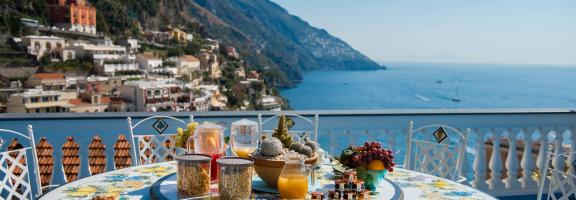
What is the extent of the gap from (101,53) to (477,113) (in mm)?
50685

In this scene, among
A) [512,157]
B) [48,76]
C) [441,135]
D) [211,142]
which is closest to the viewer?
[211,142]

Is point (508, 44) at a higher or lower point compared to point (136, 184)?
higher

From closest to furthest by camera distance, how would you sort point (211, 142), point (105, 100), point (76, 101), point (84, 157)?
point (211, 142) < point (84, 157) < point (76, 101) < point (105, 100)

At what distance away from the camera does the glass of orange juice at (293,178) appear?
1.30 meters

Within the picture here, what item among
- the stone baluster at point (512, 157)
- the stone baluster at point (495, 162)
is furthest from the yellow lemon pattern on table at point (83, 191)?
the stone baluster at point (512, 157)

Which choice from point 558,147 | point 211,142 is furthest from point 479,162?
point 211,142

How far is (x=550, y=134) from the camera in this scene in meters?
3.51

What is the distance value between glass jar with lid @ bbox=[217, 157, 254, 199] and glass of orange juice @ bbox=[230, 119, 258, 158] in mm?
303

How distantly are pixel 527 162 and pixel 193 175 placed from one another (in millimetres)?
2760

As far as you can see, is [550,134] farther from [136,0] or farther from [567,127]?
[136,0]

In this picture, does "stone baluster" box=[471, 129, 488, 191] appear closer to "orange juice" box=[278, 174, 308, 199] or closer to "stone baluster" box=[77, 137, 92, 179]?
"orange juice" box=[278, 174, 308, 199]

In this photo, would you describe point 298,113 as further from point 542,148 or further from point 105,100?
point 105,100

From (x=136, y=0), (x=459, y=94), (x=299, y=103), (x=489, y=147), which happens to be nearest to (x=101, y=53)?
(x=136, y=0)

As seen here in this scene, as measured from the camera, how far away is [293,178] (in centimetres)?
132
